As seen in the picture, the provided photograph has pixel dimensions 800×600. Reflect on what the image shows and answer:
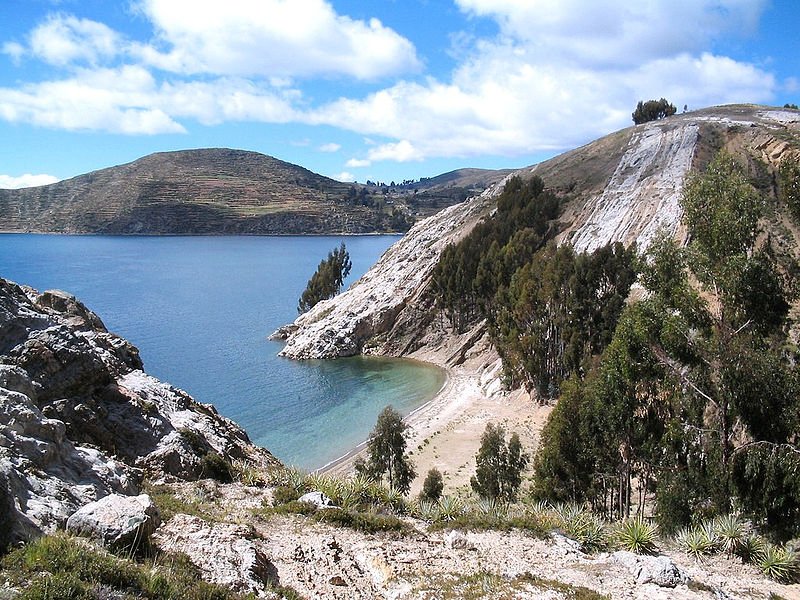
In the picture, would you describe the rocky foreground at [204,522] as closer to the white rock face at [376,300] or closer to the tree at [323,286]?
the white rock face at [376,300]

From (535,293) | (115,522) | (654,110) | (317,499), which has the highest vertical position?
(654,110)

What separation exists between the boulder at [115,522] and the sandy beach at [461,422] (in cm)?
2534

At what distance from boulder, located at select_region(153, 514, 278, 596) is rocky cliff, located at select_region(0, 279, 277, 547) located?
1.91 meters

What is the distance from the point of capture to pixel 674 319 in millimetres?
19703

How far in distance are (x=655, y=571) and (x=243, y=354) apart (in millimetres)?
64096

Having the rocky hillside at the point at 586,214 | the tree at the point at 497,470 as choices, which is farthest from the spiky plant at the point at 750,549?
the rocky hillside at the point at 586,214

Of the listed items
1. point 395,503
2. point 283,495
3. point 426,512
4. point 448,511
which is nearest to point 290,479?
point 283,495

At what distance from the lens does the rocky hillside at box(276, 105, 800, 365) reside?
63875 millimetres

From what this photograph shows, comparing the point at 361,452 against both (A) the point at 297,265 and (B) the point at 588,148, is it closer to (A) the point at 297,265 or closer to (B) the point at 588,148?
(B) the point at 588,148

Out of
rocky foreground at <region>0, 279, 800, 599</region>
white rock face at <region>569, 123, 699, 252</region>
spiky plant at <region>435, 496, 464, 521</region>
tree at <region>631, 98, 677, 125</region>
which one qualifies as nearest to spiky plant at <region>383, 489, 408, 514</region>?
rocky foreground at <region>0, 279, 800, 599</region>

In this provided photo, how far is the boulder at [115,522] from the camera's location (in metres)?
9.13

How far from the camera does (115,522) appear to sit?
9344 mm

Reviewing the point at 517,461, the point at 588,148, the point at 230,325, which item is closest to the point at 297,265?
the point at 230,325

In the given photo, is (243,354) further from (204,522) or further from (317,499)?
(204,522)
